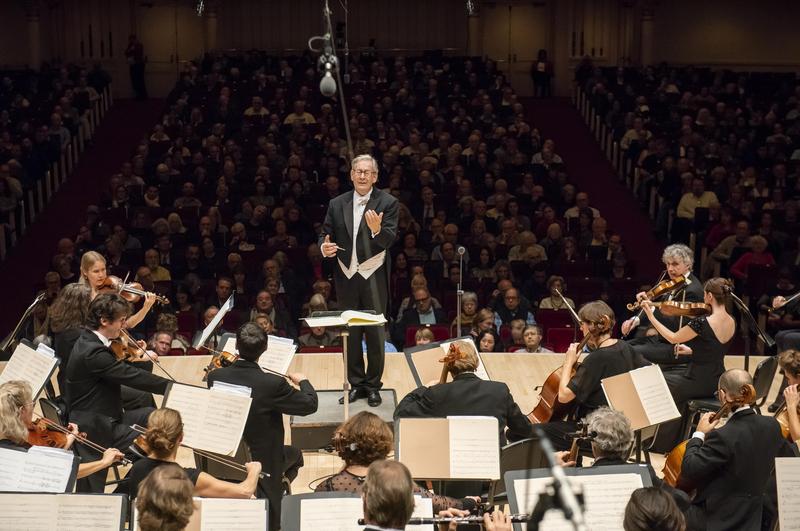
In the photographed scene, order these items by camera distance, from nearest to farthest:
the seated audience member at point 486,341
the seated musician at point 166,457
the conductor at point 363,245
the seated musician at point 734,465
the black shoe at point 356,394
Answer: the seated musician at point 166,457 → the seated musician at point 734,465 → the conductor at point 363,245 → the black shoe at point 356,394 → the seated audience member at point 486,341

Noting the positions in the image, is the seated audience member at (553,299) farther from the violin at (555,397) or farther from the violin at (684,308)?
the violin at (555,397)

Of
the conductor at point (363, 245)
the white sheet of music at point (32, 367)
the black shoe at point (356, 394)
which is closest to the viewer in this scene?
the white sheet of music at point (32, 367)

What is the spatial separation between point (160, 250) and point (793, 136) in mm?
8571

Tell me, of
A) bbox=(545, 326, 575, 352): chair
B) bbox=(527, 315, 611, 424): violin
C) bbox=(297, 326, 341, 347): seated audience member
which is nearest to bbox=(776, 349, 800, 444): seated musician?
bbox=(527, 315, 611, 424): violin

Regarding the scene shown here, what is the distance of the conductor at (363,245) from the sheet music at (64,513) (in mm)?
2373

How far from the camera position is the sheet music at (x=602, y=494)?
4.25 m

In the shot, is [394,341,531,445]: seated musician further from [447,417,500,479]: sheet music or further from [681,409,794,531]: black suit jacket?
[681,409,794,531]: black suit jacket

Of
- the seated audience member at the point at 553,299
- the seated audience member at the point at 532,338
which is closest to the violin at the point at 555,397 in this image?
the seated audience member at the point at 532,338

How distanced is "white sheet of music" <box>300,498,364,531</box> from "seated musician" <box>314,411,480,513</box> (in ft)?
0.47

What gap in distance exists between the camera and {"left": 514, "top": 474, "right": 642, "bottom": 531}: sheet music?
4.25 meters

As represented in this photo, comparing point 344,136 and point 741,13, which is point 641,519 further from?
point 741,13

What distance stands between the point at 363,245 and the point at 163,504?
2941 mm

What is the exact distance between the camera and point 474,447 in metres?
4.82

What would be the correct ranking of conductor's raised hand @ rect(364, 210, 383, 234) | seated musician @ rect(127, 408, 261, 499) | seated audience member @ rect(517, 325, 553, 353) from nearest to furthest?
1. seated musician @ rect(127, 408, 261, 499)
2. conductor's raised hand @ rect(364, 210, 383, 234)
3. seated audience member @ rect(517, 325, 553, 353)
